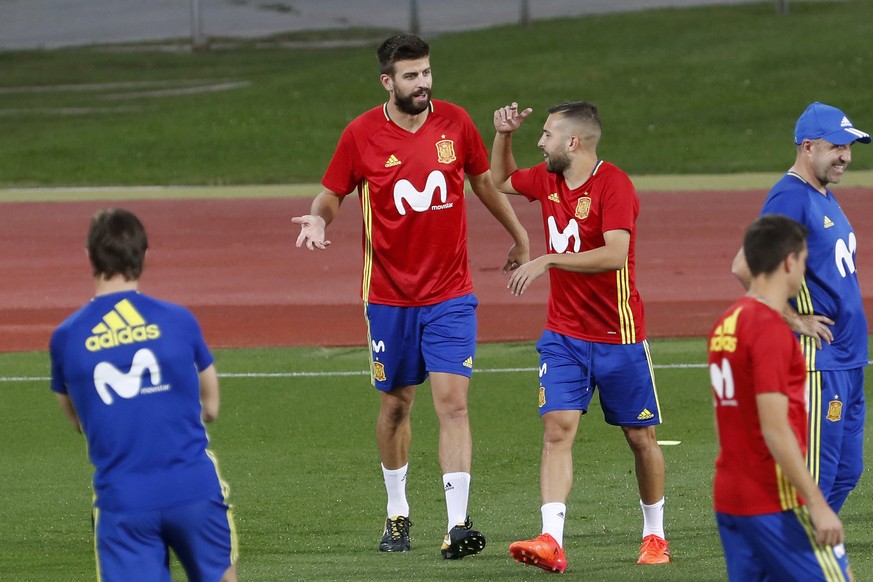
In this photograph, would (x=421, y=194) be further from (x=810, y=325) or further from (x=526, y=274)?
(x=810, y=325)

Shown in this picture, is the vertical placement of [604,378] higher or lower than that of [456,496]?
higher

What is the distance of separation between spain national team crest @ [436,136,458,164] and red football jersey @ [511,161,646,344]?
0.79 metres

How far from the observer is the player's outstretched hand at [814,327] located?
6629 millimetres

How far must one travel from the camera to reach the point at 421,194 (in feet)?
27.5

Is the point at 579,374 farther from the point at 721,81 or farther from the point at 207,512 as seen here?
the point at 721,81

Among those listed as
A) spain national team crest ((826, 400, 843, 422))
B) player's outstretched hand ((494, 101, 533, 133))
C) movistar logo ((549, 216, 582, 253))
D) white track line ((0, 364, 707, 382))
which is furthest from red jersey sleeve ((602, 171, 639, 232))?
white track line ((0, 364, 707, 382))

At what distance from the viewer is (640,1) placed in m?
54.2

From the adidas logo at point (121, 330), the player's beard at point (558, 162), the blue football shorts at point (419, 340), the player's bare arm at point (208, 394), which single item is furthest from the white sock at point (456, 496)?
the adidas logo at point (121, 330)

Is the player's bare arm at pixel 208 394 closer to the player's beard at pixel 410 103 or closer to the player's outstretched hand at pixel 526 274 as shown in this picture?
the player's outstretched hand at pixel 526 274

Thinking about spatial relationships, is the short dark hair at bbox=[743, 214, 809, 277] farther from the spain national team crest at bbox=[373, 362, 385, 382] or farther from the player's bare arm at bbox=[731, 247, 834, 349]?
the spain national team crest at bbox=[373, 362, 385, 382]

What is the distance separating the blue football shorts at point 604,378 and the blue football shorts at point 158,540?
8.86ft

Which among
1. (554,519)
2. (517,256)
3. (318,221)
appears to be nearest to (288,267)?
(517,256)

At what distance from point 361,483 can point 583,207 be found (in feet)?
9.74

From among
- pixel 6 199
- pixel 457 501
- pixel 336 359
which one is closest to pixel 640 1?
pixel 6 199
